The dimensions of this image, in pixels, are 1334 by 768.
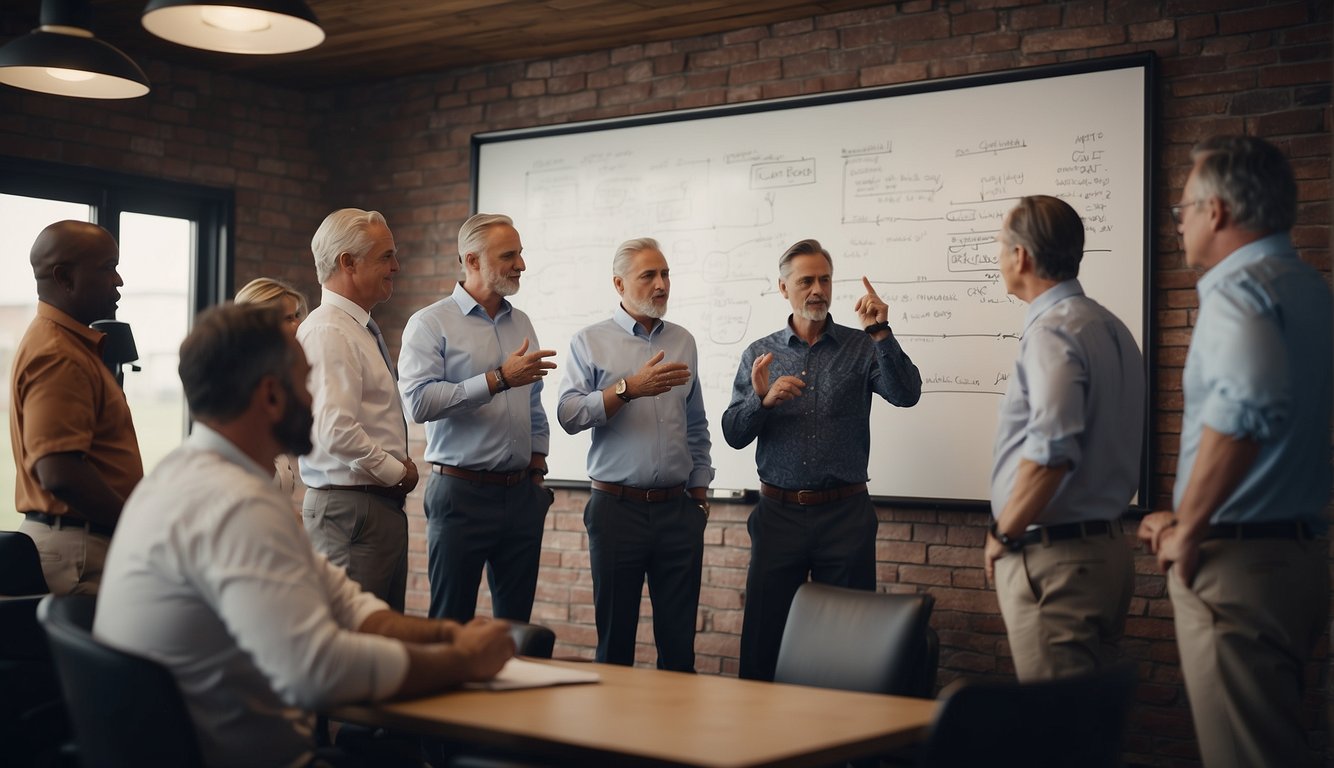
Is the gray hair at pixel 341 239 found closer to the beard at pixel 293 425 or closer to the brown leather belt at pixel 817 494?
the brown leather belt at pixel 817 494

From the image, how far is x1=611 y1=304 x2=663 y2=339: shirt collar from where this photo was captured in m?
4.52

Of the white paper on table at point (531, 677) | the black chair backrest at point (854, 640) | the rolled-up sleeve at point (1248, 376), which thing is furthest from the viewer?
the black chair backrest at point (854, 640)

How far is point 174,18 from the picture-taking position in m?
2.98

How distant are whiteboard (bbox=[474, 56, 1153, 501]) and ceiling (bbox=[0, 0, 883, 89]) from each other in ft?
1.22

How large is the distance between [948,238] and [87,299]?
304 centimetres

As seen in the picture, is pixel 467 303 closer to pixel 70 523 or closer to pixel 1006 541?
pixel 70 523

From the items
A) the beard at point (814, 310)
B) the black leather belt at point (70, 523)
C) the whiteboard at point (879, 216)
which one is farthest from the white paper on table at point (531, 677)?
the whiteboard at point (879, 216)

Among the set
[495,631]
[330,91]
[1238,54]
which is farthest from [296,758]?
[330,91]

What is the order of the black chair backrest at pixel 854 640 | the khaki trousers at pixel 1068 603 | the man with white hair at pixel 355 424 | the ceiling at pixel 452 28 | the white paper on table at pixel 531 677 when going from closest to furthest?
the white paper on table at pixel 531 677
the black chair backrest at pixel 854 640
the khaki trousers at pixel 1068 603
the man with white hair at pixel 355 424
the ceiling at pixel 452 28

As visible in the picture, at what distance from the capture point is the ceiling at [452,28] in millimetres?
5141

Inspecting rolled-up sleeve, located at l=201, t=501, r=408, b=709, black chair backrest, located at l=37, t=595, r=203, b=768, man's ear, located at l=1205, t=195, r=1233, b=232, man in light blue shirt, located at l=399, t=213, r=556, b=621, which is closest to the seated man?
rolled-up sleeve, located at l=201, t=501, r=408, b=709

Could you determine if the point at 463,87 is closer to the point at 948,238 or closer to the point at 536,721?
the point at 948,238

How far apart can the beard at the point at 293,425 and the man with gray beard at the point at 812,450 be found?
→ 2.21 m

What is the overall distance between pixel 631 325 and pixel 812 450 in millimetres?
807
